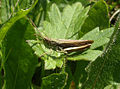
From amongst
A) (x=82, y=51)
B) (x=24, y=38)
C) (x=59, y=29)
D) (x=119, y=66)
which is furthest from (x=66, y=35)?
(x=119, y=66)

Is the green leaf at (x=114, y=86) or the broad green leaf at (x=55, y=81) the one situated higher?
the broad green leaf at (x=55, y=81)

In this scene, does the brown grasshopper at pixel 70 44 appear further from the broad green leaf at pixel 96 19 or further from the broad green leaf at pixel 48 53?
the broad green leaf at pixel 96 19

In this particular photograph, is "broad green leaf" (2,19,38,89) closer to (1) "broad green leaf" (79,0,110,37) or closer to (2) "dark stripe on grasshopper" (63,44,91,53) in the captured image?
(2) "dark stripe on grasshopper" (63,44,91,53)

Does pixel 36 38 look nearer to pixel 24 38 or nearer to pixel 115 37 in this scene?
pixel 24 38

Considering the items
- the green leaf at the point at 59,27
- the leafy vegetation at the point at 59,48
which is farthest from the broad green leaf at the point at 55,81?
the green leaf at the point at 59,27

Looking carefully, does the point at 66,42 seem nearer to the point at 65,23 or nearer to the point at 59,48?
the point at 59,48

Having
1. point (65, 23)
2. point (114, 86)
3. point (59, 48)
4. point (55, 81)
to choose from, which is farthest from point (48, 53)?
point (114, 86)
